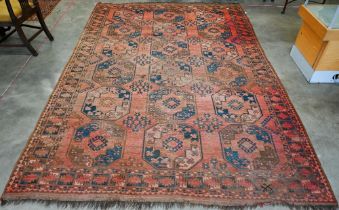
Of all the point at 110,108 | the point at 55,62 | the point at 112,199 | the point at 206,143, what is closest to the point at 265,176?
the point at 206,143

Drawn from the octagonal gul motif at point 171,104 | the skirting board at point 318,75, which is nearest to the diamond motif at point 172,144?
the octagonal gul motif at point 171,104

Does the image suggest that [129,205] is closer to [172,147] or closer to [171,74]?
[172,147]

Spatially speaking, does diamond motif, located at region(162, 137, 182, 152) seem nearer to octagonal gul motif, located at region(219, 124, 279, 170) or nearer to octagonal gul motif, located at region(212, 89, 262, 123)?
octagonal gul motif, located at region(219, 124, 279, 170)

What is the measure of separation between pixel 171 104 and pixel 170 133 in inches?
14.0

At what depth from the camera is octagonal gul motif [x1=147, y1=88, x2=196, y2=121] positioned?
2307 mm

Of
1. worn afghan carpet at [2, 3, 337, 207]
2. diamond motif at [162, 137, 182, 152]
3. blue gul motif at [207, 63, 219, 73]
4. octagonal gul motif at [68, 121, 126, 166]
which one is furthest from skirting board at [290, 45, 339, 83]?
octagonal gul motif at [68, 121, 126, 166]

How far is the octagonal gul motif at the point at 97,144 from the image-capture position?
6.29 feet

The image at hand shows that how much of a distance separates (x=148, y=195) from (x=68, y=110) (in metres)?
1.06

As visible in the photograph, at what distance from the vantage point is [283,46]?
3312 millimetres

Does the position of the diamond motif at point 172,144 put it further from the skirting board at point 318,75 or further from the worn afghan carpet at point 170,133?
the skirting board at point 318,75

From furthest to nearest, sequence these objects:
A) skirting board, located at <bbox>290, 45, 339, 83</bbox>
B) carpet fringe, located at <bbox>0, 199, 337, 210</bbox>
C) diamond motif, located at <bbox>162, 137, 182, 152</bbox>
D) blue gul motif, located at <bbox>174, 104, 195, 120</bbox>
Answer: skirting board, located at <bbox>290, 45, 339, 83</bbox>, blue gul motif, located at <bbox>174, 104, 195, 120</bbox>, diamond motif, located at <bbox>162, 137, 182, 152</bbox>, carpet fringe, located at <bbox>0, 199, 337, 210</bbox>

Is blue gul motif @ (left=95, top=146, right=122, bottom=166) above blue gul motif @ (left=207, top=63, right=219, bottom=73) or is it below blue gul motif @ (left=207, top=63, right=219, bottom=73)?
above

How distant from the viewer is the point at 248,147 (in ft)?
6.70

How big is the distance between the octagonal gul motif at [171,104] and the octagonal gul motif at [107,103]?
0.22 metres
